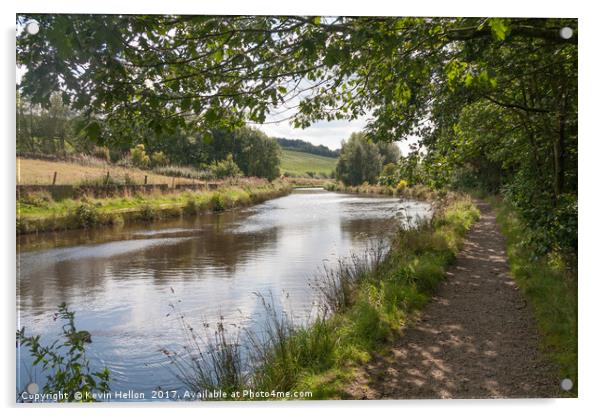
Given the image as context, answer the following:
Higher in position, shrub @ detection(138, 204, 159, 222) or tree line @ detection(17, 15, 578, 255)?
tree line @ detection(17, 15, 578, 255)

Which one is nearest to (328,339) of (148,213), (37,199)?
(37,199)

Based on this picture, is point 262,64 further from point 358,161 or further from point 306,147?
point 358,161

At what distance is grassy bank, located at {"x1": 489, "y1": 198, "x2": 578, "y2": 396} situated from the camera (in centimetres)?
377

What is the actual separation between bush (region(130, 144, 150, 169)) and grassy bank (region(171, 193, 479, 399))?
1.70m

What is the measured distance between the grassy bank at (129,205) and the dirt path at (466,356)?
243 cm

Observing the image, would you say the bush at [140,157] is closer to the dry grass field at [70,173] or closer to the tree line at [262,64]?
the dry grass field at [70,173]

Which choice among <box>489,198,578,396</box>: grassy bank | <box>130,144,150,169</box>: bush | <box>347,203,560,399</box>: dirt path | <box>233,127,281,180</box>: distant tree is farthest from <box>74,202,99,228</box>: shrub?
<box>489,198,578,396</box>: grassy bank

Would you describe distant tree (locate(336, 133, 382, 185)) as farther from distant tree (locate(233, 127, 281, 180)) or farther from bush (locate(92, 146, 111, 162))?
bush (locate(92, 146, 111, 162))

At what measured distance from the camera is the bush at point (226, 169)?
16.9 feet

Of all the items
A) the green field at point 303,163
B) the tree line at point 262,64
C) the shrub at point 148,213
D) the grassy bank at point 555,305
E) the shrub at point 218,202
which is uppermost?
the tree line at point 262,64

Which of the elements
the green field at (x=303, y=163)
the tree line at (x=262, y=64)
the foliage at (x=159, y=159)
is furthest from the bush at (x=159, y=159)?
the green field at (x=303, y=163)

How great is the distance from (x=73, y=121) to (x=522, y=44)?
4.23m

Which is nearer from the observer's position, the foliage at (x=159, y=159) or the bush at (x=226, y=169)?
the foliage at (x=159, y=159)

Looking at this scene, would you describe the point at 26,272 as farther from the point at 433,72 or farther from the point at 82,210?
the point at 433,72
